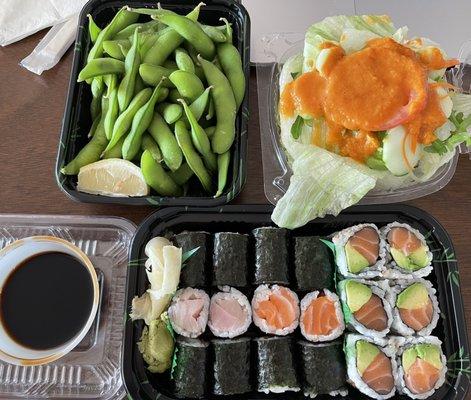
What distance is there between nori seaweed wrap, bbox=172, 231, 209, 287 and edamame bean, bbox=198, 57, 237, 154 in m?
0.30

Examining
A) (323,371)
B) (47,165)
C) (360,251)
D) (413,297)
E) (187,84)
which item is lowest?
(323,371)

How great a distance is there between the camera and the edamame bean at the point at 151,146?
158 centimetres

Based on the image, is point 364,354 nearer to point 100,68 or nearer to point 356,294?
point 356,294

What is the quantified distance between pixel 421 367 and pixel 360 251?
1.18ft

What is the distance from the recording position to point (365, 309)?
142 centimetres

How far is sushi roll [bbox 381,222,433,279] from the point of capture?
4.73 ft

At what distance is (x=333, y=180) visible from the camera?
1.53 meters

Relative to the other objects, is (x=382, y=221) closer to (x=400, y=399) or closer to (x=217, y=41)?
(x=400, y=399)

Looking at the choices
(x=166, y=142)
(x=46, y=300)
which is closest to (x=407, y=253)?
(x=166, y=142)

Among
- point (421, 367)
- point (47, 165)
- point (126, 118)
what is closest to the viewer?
point (421, 367)

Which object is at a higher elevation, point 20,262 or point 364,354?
point 20,262

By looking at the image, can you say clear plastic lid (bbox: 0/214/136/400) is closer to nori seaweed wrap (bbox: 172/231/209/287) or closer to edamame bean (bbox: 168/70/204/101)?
nori seaweed wrap (bbox: 172/231/209/287)

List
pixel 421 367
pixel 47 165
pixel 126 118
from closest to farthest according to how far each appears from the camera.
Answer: pixel 421 367 → pixel 126 118 → pixel 47 165

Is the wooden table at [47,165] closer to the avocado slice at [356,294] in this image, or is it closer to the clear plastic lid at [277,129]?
the clear plastic lid at [277,129]
